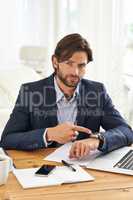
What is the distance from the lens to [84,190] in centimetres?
122

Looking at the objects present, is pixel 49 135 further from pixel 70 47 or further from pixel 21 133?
pixel 70 47

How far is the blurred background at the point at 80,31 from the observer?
346 cm

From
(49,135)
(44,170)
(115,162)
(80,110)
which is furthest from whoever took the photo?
(80,110)

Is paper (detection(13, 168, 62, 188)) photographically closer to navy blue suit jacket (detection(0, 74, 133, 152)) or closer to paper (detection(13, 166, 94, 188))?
paper (detection(13, 166, 94, 188))

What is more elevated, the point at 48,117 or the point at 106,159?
the point at 48,117

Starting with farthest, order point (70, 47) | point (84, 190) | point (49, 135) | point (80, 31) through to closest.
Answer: point (80, 31) → point (70, 47) → point (49, 135) → point (84, 190)

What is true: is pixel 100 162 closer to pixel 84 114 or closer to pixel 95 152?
pixel 95 152

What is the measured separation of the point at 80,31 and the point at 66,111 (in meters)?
1.87

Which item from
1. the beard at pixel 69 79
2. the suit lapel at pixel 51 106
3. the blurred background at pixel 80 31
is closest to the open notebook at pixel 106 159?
the suit lapel at pixel 51 106

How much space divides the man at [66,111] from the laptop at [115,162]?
4 cm

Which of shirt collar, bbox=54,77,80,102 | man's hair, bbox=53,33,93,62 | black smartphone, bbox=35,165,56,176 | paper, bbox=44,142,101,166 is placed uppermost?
man's hair, bbox=53,33,93,62

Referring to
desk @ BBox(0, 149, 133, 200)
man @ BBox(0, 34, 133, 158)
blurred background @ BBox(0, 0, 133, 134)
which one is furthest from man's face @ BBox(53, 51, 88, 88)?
blurred background @ BBox(0, 0, 133, 134)

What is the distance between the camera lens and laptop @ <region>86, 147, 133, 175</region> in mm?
1401

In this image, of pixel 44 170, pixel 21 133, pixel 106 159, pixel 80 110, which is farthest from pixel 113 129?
pixel 44 170
